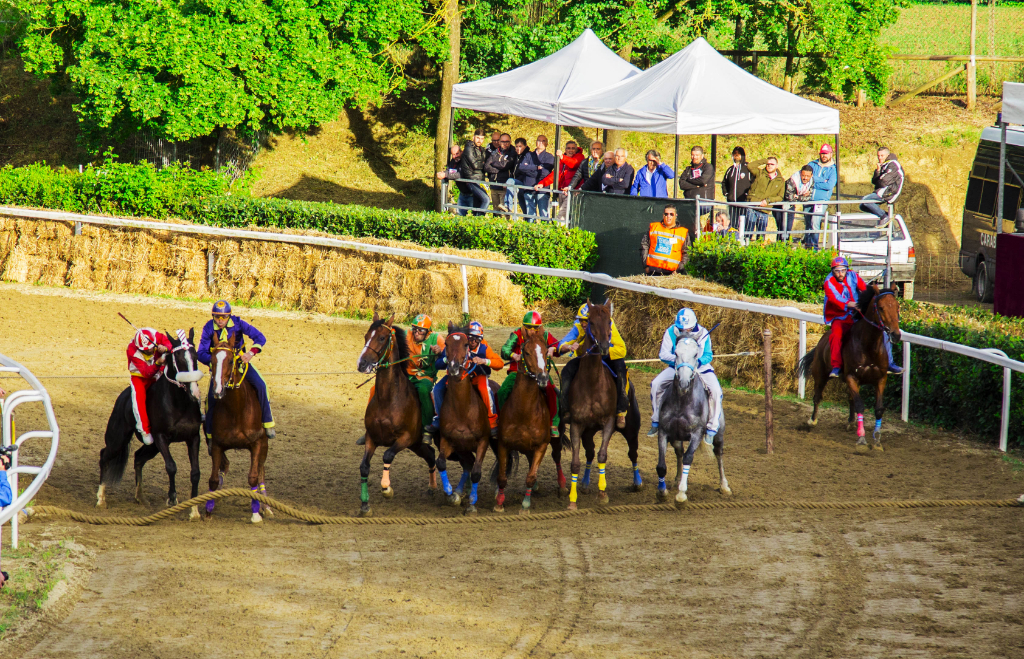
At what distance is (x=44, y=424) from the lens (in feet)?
37.9

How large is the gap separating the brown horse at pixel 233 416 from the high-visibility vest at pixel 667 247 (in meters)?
8.13

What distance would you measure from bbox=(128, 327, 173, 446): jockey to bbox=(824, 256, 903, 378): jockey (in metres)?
7.08

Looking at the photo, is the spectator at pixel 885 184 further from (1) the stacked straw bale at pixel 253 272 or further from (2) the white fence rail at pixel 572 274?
(1) the stacked straw bale at pixel 253 272

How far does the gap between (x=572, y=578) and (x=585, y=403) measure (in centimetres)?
224

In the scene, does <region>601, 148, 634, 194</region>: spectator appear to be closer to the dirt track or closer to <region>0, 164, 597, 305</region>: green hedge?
<region>0, 164, 597, 305</region>: green hedge

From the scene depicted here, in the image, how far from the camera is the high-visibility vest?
1586cm

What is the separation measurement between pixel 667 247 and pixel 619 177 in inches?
108

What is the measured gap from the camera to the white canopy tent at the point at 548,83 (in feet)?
66.4

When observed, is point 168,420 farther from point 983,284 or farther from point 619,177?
point 983,284

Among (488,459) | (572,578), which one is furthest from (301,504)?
(572,578)

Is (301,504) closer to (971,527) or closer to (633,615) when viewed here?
(633,615)

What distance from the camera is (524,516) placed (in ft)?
30.9

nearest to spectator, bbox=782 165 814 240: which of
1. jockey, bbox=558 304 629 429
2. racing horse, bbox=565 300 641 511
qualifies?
jockey, bbox=558 304 629 429

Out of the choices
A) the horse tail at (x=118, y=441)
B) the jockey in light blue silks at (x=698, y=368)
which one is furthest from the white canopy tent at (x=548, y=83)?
the horse tail at (x=118, y=441)
